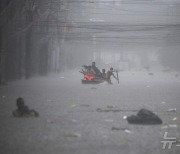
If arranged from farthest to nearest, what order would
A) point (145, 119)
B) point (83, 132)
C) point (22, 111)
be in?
1. point (22, 111)
2. point (145, 119)
3. point (83, 132)

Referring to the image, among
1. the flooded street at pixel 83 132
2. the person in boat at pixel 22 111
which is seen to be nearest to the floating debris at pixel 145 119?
the flooded street at pixel 83 132

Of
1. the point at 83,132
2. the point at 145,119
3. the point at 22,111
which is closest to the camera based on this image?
the point at 83,132

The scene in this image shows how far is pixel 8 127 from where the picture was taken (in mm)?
6734

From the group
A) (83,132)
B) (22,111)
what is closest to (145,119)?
(83,132)

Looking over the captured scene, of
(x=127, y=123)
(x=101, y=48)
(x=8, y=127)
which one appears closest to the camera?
(x=8, y=127)

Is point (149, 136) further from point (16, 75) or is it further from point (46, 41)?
point (46, 41)

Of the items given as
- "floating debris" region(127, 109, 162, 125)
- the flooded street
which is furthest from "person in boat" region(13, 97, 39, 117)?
"floating debris" region(127, 109, 162, 125)

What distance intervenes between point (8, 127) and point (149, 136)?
235cm

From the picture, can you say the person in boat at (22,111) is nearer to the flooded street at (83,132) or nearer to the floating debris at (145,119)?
the flooded street at (83,132)

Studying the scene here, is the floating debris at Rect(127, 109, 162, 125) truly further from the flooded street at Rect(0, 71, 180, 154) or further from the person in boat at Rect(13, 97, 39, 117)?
the person in boat at Rect(13, 97, 39, 117)

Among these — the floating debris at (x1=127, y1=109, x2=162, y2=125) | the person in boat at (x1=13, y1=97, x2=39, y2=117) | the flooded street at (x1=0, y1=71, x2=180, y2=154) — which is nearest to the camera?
the flooded street at (x1=0, y1=71, x2=180, y2=154)

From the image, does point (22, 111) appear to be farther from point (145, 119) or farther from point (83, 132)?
point (145, 119)

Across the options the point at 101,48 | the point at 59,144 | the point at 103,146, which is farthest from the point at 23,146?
the point at 101,48

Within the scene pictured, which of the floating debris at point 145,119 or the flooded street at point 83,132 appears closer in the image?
the flooded street at point 83,132
